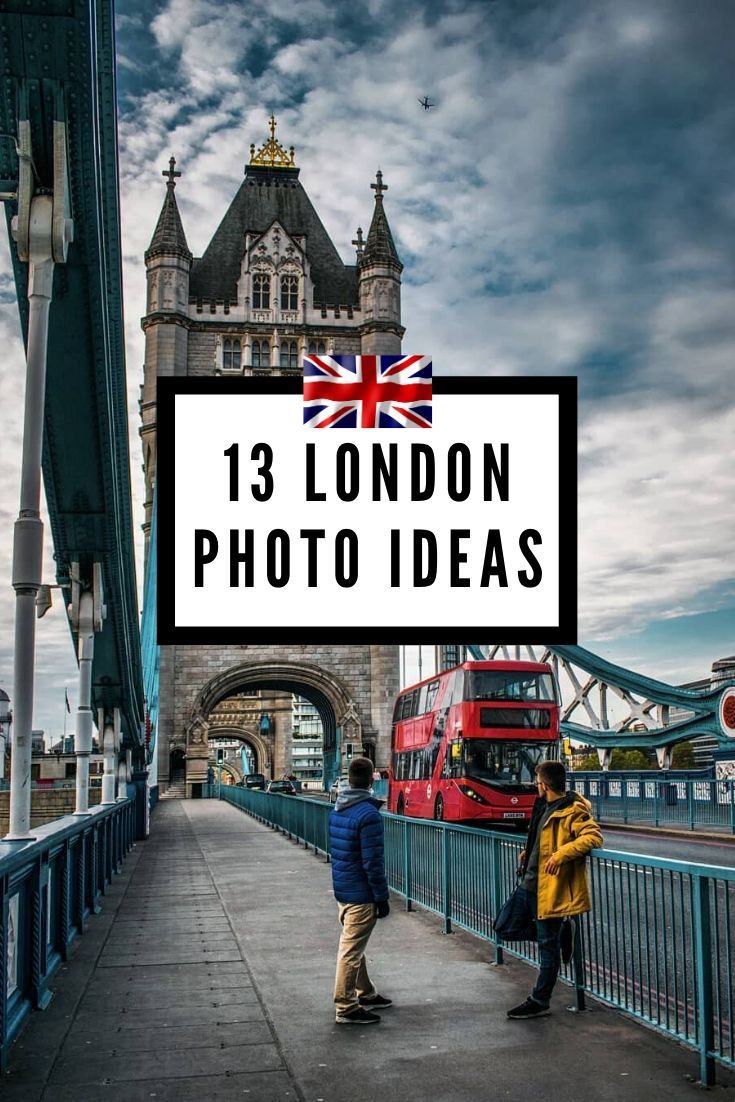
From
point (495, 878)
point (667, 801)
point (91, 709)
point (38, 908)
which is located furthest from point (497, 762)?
point (38, 908)

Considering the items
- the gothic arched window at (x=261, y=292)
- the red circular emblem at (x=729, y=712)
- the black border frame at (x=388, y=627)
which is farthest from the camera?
the gothic arched window at (x=261, y=292)

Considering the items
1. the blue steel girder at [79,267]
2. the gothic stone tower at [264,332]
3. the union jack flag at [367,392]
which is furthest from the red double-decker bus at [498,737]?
the gothic stone tower at [264,332]

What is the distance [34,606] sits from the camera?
27.1 feet

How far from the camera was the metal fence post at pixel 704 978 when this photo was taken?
212 inches

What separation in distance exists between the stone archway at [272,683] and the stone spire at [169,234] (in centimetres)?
2454

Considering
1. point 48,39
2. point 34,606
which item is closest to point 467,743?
point 34,606

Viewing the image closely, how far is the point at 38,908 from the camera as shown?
750 cm

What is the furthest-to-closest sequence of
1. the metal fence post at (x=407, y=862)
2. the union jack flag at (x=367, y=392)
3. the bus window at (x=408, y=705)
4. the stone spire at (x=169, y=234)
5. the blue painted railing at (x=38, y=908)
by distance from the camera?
1. the stone spire at (x=169, y=234)
2. the bus window at (x=408, y=705)
3. the metal fence post at (x=407, y=862)
4. the union jack flag at (x=367, y=392)
5. the blue painted railing at (x=38, y=908)

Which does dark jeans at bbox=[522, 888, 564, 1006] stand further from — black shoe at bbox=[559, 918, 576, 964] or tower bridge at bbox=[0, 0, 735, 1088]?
tower bridge at bbox=[0, 0, 735, 1088]

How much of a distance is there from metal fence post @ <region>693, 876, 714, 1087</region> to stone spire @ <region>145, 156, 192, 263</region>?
64.1 m

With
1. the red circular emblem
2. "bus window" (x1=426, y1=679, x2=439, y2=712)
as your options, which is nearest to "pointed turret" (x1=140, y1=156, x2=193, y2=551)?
"bus window" (x1=426, y1=679, x2=439, y2=712)

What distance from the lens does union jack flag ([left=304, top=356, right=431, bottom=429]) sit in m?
9.64

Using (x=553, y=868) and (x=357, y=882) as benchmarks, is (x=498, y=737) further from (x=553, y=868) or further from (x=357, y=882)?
(x=553, y=868)

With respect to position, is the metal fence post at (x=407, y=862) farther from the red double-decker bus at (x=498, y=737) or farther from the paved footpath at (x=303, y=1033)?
the red double-decker bus at (x=498, y=737)
